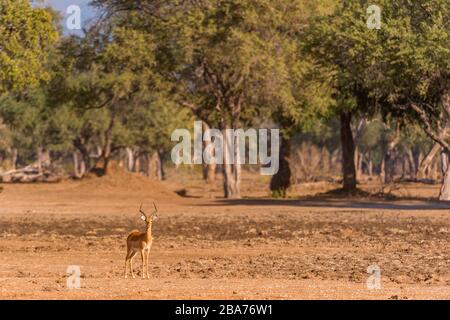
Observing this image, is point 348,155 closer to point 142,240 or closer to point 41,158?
point 142,240

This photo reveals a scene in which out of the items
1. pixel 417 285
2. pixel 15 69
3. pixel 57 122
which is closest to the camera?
pixel 417 285

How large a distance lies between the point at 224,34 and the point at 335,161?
287ft

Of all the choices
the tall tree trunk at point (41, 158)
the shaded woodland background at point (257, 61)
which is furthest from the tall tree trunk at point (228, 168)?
the tall tree trunk at point (41, 158)

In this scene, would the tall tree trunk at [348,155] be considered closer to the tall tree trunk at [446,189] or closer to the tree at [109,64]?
the tall tree trunk at [446,189]

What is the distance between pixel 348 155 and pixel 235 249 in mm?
32524

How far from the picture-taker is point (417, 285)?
2078cm

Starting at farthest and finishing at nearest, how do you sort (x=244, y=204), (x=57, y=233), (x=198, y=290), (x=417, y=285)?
(x=244, y=204), (x=57, y=233), (x=417, y=285), (x=198, y=290)

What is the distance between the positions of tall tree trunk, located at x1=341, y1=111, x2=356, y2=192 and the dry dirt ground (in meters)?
6.03

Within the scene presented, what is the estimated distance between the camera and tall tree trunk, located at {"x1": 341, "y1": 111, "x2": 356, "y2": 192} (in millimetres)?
60531

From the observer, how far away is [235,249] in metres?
30.3

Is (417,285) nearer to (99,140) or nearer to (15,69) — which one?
(15,69)

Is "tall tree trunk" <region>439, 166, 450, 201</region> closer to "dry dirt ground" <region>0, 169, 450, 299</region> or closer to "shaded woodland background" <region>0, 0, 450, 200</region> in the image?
"shaded woodland background" <region>0, 0, 450, 200</region>

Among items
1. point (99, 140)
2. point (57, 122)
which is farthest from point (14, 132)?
point (57, 122)

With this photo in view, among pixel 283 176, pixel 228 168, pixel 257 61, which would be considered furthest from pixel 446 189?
pixel 283 176
